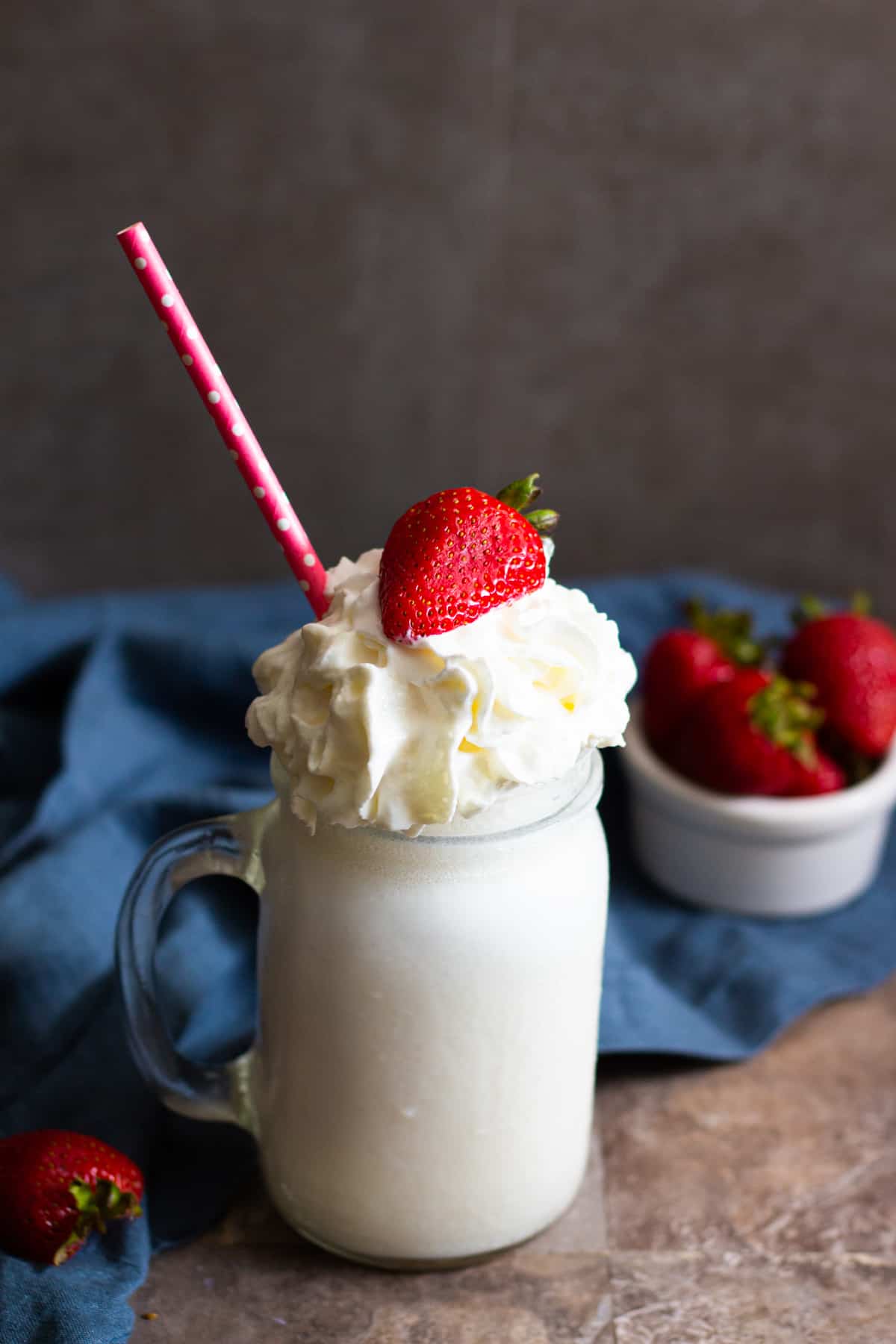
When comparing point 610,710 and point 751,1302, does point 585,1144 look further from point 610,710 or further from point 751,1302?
point 610,710

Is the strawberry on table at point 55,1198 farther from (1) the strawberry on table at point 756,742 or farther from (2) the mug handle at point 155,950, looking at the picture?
(1) the strawberry on table at point 756,742

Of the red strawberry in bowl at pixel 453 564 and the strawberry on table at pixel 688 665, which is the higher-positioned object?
the red strawberry in bowl at pixel 453 564

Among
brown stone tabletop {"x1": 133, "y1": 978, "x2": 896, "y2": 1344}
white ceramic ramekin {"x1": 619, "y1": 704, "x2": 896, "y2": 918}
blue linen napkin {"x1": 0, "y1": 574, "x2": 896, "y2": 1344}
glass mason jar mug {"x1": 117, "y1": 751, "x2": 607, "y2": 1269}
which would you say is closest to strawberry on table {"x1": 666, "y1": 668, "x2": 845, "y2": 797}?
white ceramic ramekin {"x1": 619, "y1": 704, "x2": 896, "y2": 918}

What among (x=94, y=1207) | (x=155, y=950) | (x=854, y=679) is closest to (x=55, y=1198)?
(x=94, y=1207)

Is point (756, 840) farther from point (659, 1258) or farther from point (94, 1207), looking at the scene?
point (94, 1207)

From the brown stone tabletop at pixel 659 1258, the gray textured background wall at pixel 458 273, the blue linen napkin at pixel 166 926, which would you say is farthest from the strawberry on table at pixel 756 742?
the gray textured background wall at pixel 458 273

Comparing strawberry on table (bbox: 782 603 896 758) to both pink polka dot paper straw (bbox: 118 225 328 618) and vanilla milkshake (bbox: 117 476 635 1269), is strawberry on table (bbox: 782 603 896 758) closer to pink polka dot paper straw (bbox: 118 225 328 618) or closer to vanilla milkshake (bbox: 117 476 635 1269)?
vanilla milkshake (bbox: 117 476 635 1269)
